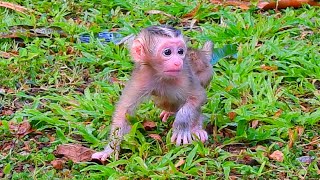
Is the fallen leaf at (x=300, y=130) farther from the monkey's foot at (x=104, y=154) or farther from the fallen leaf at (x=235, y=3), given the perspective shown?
the fallen leaf at (x=235, y=3)

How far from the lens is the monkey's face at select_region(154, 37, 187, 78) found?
5.61 metres

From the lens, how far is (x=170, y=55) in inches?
223

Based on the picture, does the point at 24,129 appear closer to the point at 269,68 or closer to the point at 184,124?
the point at 184,124

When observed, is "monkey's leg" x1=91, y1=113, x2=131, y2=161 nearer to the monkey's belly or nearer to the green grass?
the green grass

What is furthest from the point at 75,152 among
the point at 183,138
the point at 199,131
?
the point at 199,131

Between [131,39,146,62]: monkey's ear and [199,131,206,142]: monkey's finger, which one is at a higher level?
[131,39,146,62]: monkey's ear

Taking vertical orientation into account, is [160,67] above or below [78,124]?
above

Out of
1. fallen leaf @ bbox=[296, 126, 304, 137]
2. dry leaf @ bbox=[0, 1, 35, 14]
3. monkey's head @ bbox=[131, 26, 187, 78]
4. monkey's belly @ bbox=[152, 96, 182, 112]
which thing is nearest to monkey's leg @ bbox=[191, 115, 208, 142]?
monkey's belly @ bbox=[152, 96, 182, 112]

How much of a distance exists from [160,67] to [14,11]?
11.3 ft

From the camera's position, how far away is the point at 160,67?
18.8 feet

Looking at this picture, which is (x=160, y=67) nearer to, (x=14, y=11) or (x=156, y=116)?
(x=156, y=116)

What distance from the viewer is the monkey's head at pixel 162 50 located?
18.5ft

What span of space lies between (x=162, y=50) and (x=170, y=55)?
0.22 feet

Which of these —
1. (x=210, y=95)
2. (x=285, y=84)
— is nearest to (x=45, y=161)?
(x=210, y=95)
